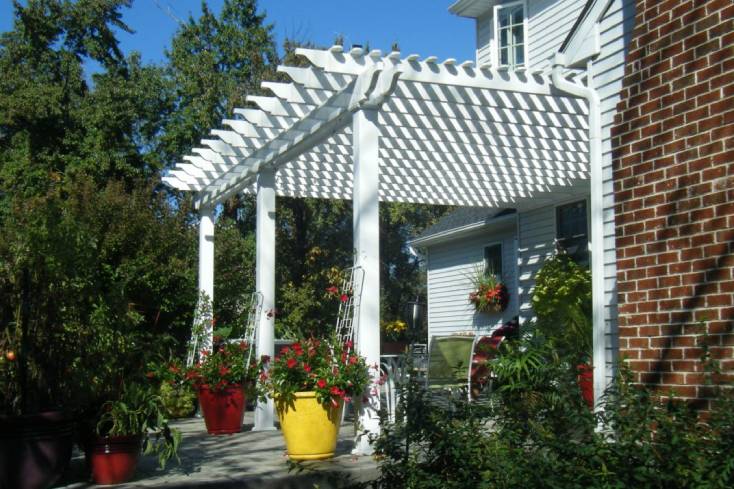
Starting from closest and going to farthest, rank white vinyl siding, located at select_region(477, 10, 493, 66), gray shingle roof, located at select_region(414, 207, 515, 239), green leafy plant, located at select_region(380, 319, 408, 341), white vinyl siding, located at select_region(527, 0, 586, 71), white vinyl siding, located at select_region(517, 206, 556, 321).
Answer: white vinyl siding, located at select_region(517, 206, 556, 321)
white vinyl siding, located at select_region(527, 0, 586, 71)
gray shingle roof, located at select_region(414, 207, 515, 239)
white vinyl siding, located at select_region(477, 10, 493, 66)
green leafy plant, located at select_region(380, 319, 408, 341)

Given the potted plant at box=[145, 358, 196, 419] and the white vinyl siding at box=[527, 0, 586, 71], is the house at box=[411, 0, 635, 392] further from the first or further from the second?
the potted plant at box=[145, 358, 196, 419]

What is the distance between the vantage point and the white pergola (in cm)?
670

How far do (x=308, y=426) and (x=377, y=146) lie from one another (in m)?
2.38

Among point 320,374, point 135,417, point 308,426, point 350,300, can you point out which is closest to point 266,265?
point 350,300

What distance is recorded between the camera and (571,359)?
4500 mm

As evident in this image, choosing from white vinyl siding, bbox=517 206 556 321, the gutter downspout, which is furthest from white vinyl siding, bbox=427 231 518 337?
the gutter downspout

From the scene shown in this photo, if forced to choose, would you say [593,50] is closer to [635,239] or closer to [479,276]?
[635,239]

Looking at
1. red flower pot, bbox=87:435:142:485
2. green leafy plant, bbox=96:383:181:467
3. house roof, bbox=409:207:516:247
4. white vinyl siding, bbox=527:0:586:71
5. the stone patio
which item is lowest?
the stone patio

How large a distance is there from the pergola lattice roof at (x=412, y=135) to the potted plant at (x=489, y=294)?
7.02 feet

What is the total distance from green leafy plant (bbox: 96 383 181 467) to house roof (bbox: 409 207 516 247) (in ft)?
28.7

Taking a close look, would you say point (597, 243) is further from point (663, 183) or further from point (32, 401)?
point (32, 401)

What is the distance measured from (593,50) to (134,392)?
414cm

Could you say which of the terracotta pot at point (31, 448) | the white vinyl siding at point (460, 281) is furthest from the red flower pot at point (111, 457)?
the white vinyl siding at point (460, 281)

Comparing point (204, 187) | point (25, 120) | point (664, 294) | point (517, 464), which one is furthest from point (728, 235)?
point (25, 120)
